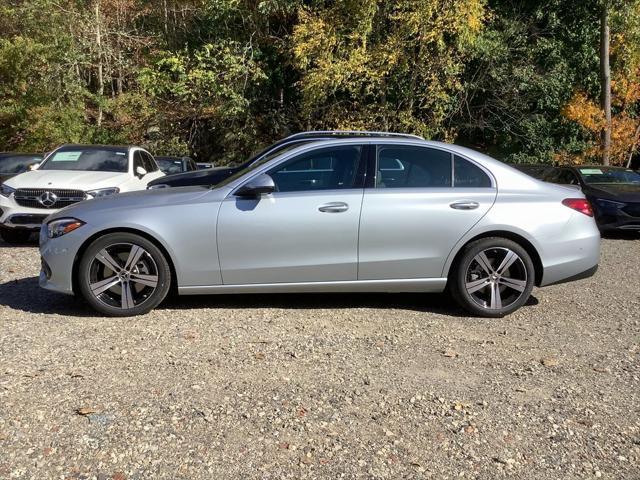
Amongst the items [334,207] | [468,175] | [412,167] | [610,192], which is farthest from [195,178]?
[610,192]

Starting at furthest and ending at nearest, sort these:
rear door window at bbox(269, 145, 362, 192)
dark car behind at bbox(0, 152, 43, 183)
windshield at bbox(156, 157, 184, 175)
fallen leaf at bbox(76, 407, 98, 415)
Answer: windshield at bbox(156, 157, 184, 175) < dark car behind at bbox(0, 152, 43, 183) < rear door window at bbox(269, 145, 362, 192) < fallen leaf at bbox(76, 407, 98, 415)

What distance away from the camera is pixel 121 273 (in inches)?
207

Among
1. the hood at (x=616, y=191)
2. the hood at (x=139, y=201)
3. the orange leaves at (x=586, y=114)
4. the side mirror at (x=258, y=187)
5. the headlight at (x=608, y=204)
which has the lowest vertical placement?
the headlight at (x=608, y=204)

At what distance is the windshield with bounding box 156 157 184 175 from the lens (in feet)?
51.3

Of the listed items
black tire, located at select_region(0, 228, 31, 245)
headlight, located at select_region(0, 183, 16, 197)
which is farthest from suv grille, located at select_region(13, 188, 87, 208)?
Answer: black tire, located at select_region(0, 228, 31, 245)

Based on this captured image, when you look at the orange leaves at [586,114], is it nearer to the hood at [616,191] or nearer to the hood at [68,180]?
the hood at [616,191]

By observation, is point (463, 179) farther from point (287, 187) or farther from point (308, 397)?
point (308, 397)

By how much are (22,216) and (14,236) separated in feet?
2.71

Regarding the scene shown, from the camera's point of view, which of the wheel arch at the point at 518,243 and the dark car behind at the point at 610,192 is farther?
the dark car behind at the point at 610,192

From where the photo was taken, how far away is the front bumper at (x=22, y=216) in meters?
8.74

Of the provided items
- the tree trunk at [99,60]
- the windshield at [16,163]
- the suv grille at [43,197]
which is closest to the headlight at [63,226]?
the suv grille at [43,197]

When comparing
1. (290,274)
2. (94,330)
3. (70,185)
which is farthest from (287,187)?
(70,185)

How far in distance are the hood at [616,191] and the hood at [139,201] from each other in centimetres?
856

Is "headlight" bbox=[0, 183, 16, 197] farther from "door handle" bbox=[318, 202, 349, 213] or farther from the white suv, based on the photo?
"door handle" bbox=[318, 202, 349, 213]
